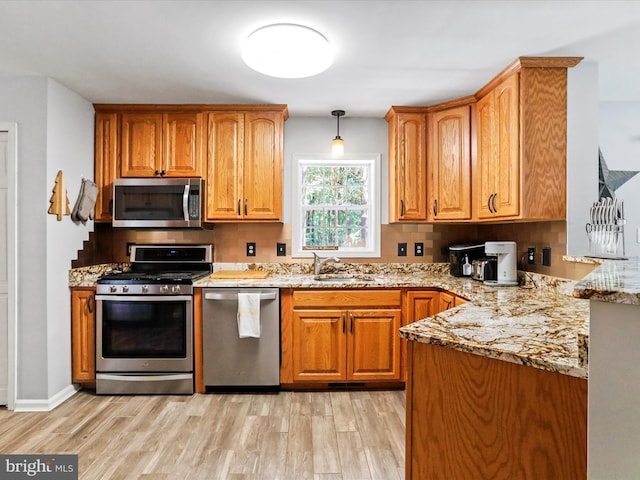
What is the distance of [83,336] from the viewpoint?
288 cm

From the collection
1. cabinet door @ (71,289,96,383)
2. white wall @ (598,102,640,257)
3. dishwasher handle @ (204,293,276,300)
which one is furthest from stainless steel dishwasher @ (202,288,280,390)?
white wall @ (598,102,640,257)

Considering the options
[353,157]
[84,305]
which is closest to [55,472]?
[84,305]

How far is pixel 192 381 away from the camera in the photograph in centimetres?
285

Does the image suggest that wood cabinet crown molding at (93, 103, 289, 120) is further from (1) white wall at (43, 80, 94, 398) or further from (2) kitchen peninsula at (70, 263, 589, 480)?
(2) kitchen peninsula at (70, 263, 589, 480)

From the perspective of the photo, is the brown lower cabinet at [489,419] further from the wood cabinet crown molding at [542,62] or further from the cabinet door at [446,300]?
the wood cabinet crown molding at [542,62]

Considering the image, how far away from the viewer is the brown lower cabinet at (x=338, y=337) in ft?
9.53

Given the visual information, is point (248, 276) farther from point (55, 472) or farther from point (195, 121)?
point (55, 472)

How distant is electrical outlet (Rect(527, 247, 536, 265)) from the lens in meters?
2.78

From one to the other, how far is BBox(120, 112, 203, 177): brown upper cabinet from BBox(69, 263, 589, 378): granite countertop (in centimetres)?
91

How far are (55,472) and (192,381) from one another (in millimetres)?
980

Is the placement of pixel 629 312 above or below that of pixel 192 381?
above

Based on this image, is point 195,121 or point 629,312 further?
point 195,121

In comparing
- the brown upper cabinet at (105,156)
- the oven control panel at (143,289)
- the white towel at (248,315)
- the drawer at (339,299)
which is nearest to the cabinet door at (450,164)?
the drawer at (339,299)

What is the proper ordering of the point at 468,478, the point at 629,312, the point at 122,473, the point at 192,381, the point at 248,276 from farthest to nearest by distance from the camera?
1. the point at 248,276
2. the point at 192,381
3. the point at 122,473
4. the point at 468,478
5. the point at 629,312
